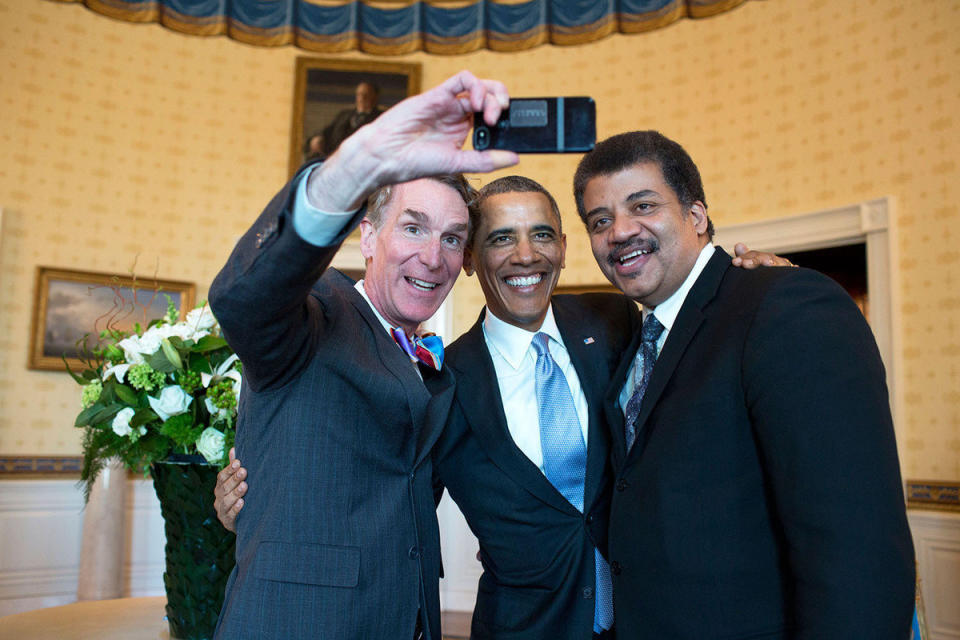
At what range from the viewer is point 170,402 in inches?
91.4

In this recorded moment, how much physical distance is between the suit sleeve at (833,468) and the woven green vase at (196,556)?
1498 millimetres

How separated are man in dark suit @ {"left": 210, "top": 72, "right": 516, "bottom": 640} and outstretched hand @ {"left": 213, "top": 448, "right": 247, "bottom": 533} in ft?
0.19

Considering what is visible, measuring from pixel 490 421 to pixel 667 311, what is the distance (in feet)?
2.21

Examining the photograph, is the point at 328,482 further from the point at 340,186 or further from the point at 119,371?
the point at 119,371

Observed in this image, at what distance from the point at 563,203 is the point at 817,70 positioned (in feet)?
8.70

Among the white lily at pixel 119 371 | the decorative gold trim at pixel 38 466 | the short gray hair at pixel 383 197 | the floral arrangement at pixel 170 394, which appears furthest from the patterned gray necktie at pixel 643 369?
the decorative gold trim at pixel 38 466

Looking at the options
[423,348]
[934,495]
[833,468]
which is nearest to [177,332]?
[423,348]

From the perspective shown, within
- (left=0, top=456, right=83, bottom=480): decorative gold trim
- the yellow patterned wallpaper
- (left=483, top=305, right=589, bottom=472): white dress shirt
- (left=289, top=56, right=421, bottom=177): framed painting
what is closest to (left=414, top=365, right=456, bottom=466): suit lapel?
(left=483, top=305, right=589, bottom=472): white dress shirt

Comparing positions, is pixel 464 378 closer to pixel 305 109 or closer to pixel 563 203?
pixel 563 203

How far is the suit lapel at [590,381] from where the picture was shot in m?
2.39

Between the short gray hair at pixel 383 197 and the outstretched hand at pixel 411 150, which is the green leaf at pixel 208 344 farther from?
the outstretched hand at pixel 411 150

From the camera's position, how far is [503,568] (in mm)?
2451

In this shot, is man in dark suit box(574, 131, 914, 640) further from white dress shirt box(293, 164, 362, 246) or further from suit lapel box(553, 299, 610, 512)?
white dress shirt box(293, 164, 362, 246)

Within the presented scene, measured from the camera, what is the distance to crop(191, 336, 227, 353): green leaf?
7.78 feet
